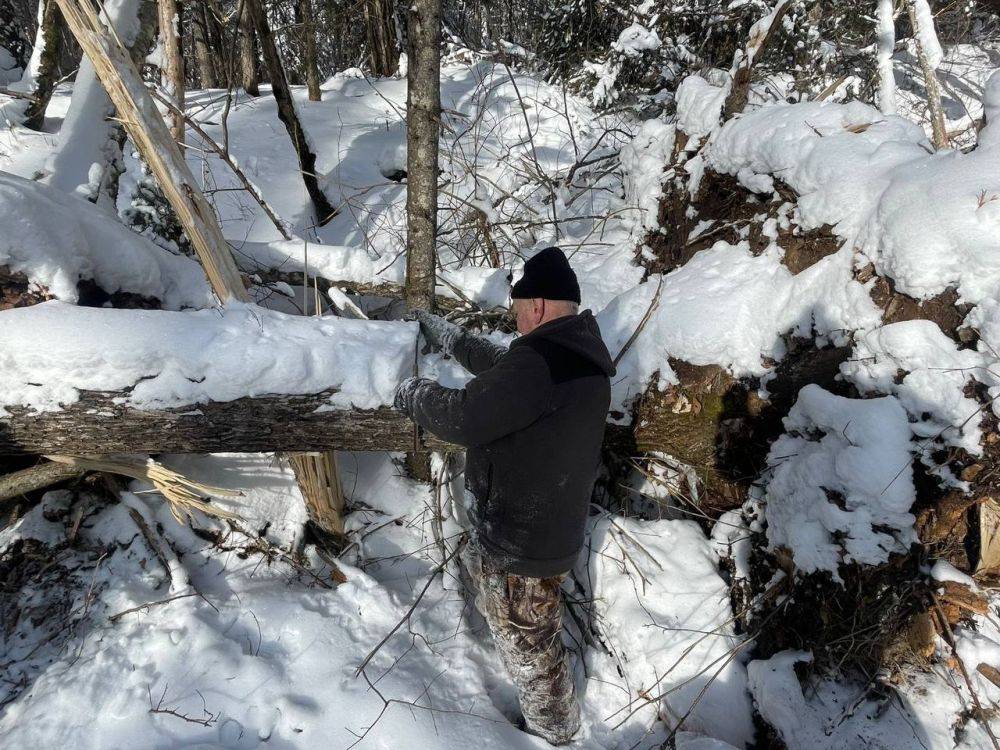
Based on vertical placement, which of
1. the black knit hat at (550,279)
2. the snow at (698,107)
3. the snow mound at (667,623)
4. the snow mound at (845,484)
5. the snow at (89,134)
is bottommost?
the snow mound at (667,623)

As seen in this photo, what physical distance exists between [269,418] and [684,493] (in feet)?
6.56

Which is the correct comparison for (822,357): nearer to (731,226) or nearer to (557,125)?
(731,226)

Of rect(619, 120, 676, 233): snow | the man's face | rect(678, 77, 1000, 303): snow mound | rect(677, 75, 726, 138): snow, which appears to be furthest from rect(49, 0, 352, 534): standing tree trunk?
→ rect(677, 75, 726, 138): snow

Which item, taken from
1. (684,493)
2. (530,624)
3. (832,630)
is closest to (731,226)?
(684,493)

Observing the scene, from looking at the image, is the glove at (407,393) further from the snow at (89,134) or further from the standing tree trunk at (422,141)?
the snow at (89,134)

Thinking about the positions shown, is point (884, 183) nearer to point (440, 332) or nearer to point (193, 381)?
point (440, 332)

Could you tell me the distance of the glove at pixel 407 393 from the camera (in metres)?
1.77

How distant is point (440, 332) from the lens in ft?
7.23

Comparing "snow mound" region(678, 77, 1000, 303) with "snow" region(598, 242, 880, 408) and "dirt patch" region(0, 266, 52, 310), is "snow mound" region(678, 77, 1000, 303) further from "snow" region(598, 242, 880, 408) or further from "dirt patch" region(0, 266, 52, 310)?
"dirt patch" region(0, 266, 52, 310)

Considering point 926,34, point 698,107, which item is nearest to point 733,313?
point 698,107

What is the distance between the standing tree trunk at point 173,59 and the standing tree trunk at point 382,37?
5909mm

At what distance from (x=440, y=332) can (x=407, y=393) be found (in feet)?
1.60

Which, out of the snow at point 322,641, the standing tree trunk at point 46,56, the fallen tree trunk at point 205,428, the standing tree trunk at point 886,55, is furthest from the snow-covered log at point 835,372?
the standing tree trunk at point 46,56

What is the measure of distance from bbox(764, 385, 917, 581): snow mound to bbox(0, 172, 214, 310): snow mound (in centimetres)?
284
